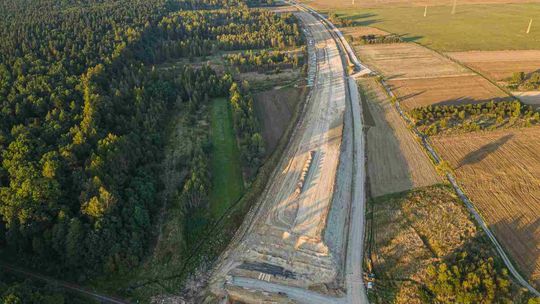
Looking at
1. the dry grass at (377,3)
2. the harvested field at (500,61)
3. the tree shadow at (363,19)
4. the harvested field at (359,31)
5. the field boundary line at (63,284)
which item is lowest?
the field boundary line at (63,284)

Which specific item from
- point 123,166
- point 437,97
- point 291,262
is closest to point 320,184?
point 291,262

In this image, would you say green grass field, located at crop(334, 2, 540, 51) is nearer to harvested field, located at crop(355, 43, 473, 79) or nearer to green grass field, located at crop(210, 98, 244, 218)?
harvested field, located at crop(355, 43, 473, 79)

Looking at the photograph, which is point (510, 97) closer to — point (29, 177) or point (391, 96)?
point (391, 96)

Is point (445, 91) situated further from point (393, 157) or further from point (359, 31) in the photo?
point (359, 31)

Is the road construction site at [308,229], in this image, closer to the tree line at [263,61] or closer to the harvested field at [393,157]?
the harvested field at [393,157]

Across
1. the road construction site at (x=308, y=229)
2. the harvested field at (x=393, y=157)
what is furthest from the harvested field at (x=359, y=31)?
the road construction site at (x=308, y=229)

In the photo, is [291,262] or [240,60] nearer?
[291,262]

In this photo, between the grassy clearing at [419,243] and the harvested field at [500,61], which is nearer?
the grassy clearing at [419,243]
